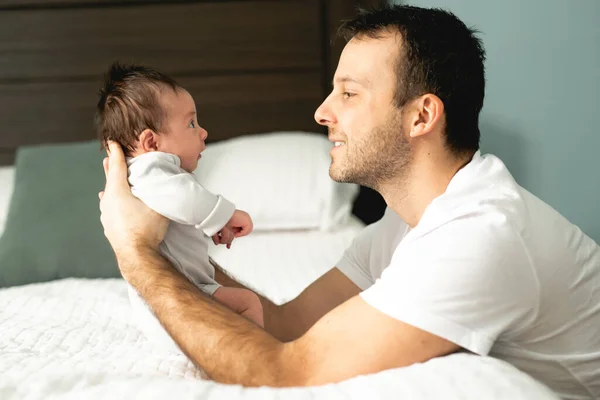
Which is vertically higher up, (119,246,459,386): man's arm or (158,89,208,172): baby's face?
(158,89,208,172): baby's face

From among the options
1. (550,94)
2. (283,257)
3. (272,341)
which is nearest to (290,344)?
(272,341)

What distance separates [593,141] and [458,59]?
69cm

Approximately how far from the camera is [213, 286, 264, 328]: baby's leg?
49.6 inches

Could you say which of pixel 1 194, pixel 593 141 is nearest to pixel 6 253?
pixel 1 194

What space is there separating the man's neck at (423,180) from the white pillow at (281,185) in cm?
103

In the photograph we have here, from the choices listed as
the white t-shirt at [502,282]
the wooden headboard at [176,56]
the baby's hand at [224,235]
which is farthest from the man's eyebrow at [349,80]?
the wooden headboard at [176,56]

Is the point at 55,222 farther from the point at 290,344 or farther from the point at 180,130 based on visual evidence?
the point at 290,344

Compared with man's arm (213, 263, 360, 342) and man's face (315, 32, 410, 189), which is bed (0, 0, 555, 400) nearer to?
man's arm (213, 263, 360, 342)

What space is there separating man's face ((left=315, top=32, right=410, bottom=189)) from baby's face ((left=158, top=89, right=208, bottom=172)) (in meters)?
0.26

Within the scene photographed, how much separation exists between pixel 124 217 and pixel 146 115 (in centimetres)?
20

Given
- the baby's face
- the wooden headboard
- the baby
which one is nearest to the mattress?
the baby

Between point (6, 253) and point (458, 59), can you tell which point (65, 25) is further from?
point (458, 59)

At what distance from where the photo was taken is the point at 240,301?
1269mm

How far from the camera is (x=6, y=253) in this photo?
1945mm
